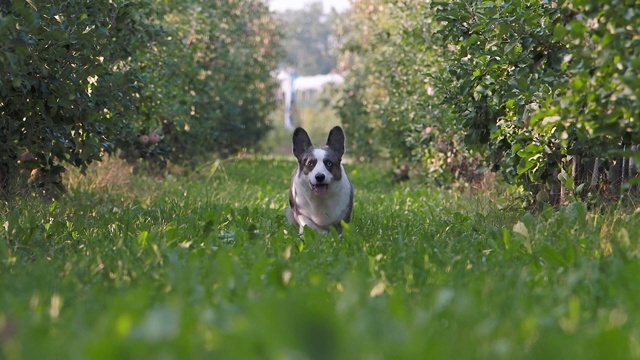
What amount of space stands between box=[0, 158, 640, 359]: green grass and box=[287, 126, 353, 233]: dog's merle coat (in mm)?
332

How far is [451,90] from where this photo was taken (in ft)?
26.8

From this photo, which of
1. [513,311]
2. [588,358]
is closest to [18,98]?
[513,311]

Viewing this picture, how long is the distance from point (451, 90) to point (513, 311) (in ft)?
16.2

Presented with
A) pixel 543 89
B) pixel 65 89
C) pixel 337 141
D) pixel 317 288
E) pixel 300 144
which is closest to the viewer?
pixel 317 288

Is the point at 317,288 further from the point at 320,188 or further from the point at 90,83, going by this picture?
the point at 90,83

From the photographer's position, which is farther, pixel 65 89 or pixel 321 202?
pixel 321 202

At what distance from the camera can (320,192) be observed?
738 centimetres

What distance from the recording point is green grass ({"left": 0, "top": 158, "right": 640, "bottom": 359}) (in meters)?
2.56

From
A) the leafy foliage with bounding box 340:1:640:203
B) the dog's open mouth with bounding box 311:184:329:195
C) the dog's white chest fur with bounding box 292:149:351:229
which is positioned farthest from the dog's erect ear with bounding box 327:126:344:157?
the leafy foliage with bounding box 340:1:640:203

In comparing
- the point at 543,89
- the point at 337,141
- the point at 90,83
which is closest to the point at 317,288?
the point at 543,89

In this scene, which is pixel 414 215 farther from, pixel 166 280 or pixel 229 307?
pixel 229 307

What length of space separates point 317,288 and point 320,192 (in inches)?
150

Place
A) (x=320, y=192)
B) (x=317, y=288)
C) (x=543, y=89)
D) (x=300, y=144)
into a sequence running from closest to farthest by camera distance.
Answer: (x=317, y=288) → (x=543, y=89) → (x=320, y=192) → (x=300, y=144)

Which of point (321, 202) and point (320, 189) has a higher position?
point (320, 189)
